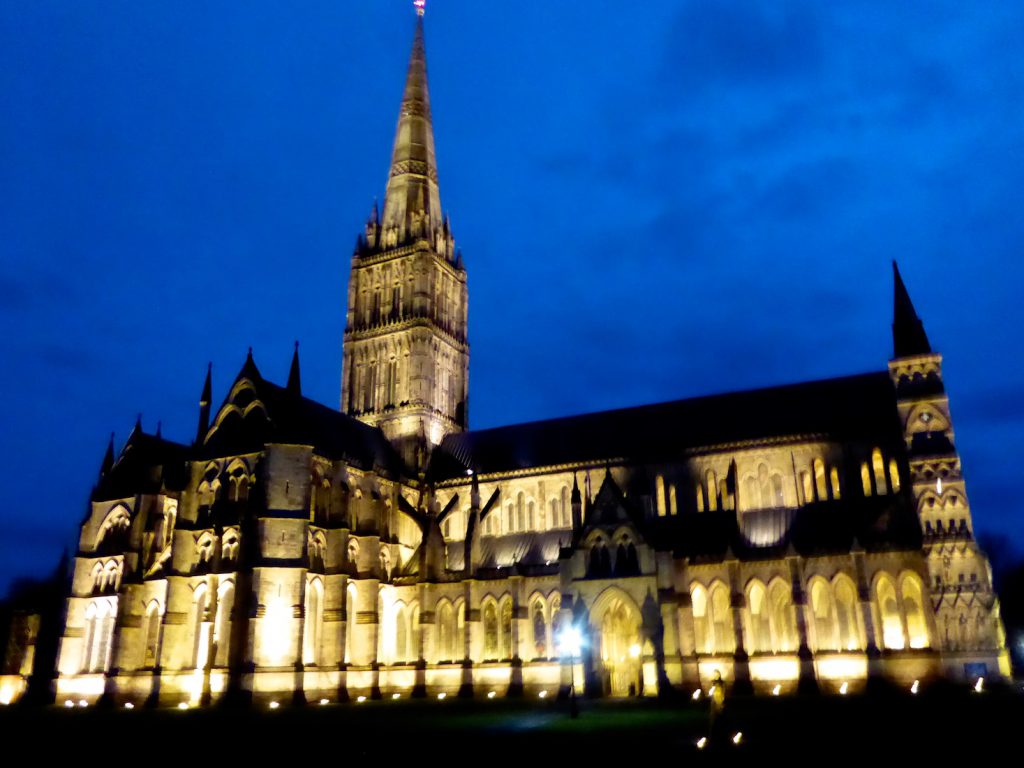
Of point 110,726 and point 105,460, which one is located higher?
point 105,460

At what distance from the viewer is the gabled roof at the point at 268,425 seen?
5209cm

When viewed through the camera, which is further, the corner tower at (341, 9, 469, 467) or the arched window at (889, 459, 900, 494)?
the corner tower at (341, 9, 469, 467)

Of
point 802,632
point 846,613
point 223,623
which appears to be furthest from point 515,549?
point 846,613

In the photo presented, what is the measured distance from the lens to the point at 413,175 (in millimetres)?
76125

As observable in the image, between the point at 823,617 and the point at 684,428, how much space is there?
16.9m

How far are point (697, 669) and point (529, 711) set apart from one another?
11357 mm

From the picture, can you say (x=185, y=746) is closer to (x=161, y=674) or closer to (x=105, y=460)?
(x=161, y=674)

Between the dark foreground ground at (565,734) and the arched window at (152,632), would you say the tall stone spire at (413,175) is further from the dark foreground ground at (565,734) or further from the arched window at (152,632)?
the dark foreground ground at (565,734)

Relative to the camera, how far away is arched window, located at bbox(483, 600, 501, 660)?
53.2m

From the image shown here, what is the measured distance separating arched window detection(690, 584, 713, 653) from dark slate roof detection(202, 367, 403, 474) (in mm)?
22613

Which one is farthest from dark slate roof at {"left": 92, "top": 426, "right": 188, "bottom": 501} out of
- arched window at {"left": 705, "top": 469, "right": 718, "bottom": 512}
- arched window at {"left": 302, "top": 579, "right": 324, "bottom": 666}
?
arched window at {"left": 705, "top": 469, "right": 718, "bottom": 512}

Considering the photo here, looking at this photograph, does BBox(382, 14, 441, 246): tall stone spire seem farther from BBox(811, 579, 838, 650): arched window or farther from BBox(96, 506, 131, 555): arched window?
BBox(811, 579, 838, 650): arched window

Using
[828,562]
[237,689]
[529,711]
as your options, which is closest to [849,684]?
[828,562]

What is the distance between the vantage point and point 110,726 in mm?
31422
